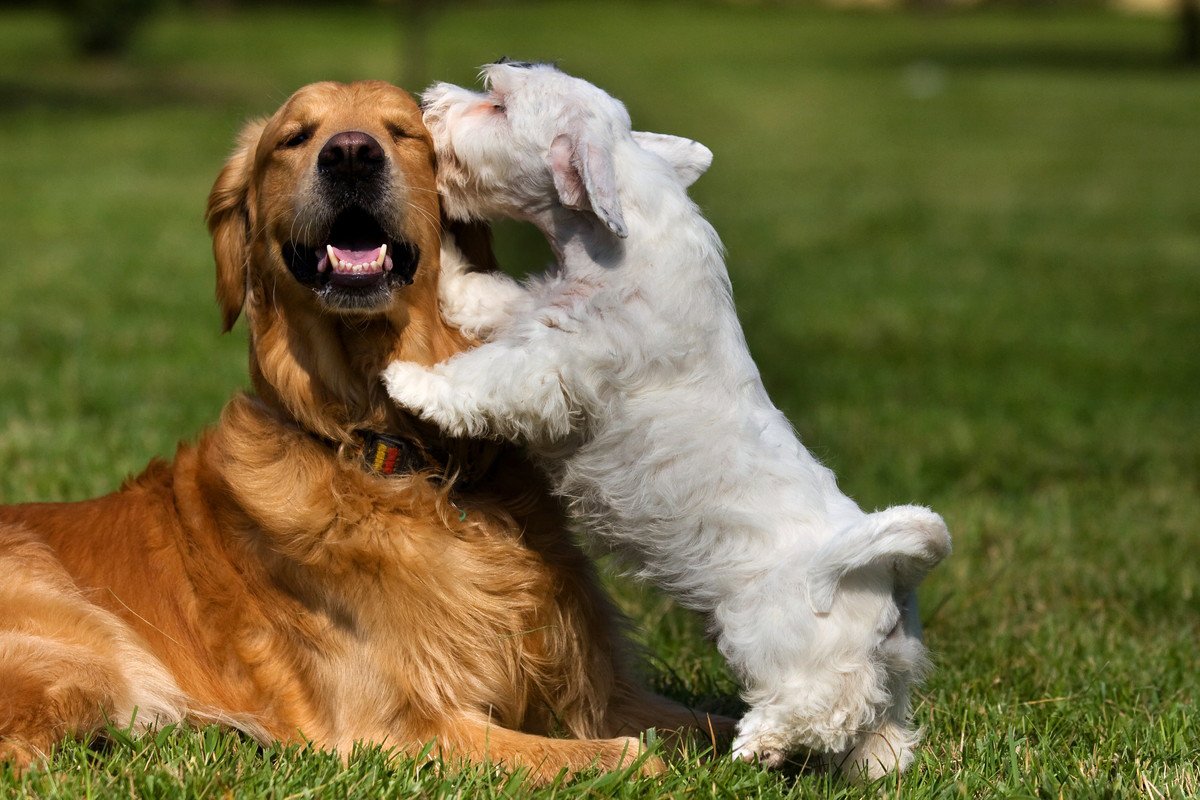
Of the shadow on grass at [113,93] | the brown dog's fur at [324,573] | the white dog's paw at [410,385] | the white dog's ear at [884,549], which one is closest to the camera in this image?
the white dog's ear at [884,549]

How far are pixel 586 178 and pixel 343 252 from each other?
73 cm

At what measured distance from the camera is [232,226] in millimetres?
4105

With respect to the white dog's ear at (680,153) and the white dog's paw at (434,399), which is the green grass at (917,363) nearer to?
the white dog's paw at (434,399)

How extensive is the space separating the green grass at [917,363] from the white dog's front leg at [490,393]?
2.76 ft

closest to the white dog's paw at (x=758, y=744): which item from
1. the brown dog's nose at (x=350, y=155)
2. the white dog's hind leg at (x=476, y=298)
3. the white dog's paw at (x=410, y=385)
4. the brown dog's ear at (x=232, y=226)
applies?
the white dog's paw at (x=410, y=385)

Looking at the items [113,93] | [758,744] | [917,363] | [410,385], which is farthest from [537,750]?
[113,93]

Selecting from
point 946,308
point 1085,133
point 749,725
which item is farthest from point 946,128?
point 749,725

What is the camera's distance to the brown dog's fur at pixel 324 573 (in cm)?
359

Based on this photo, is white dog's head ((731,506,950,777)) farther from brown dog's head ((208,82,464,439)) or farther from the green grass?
brown dog's head ((208,82,464,439))

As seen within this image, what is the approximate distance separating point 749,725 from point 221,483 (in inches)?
62.9

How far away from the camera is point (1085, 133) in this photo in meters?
24.4

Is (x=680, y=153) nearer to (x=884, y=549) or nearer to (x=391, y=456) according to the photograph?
(x=391, y=456)

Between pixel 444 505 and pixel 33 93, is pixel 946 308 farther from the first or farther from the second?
pixel 33 93

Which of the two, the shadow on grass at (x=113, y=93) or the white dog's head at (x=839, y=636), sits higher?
the white dog's head at (x=839, y=636)
